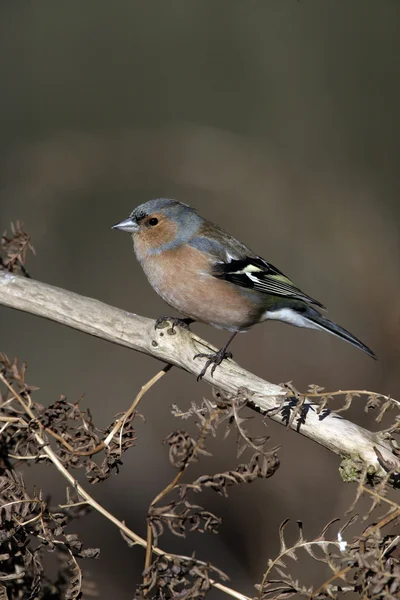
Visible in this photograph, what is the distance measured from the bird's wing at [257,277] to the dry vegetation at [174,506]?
2.04 m

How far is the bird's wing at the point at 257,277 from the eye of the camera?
4555 millimetres

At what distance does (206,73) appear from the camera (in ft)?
31.8

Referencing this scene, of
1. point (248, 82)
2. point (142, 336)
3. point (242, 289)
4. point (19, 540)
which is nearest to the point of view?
point (19, 540)

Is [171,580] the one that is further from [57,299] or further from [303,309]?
[303,309]

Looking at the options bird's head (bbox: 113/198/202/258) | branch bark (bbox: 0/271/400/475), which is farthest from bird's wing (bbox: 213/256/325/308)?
branch bark (bbox: 0/271/400/475)

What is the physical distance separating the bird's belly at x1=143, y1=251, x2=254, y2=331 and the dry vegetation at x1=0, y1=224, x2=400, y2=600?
179cm

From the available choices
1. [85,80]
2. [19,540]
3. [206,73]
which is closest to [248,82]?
[206,73]

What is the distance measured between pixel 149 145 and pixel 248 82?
357 centimetres

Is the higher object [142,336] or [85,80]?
[85,80]

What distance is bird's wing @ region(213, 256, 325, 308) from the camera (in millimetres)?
4555

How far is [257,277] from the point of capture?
468 centimetres

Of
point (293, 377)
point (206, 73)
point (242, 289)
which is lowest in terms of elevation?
point (293, 377)

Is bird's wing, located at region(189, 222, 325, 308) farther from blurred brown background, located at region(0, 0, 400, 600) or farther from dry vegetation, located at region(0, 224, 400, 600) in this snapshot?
dry vegetation, located at region(0, 224, 400, 600)

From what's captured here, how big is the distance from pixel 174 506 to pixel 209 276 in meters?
2.43
